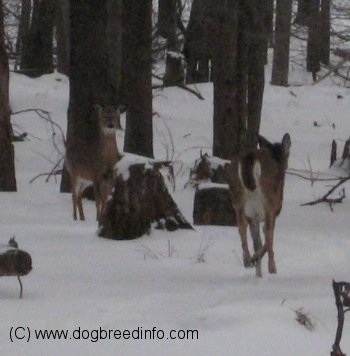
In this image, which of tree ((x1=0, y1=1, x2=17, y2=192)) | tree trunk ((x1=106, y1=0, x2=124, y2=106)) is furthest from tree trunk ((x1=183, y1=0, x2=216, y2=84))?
tree ((x1=0, y1=1, x2=17, y2=192))

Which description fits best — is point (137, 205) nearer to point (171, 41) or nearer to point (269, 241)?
point (269, 241)

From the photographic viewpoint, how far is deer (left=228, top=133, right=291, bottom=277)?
343 inches

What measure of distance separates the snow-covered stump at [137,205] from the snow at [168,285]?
0.14 m

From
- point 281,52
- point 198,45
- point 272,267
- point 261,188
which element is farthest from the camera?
point 281,52

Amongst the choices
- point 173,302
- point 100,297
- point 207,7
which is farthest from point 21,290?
point 207,7

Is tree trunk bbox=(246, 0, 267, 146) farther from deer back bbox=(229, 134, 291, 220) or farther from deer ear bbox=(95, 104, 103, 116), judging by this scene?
deer back bbox=(229, 134, 291, 220)

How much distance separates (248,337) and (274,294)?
5.48 ft

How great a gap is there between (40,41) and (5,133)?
38.1ft

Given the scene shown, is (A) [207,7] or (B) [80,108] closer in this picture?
(B) [80,108]

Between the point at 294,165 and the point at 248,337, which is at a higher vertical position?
the point at 248,337

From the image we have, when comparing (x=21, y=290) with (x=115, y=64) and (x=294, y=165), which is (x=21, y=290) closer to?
(x=294, y=165)

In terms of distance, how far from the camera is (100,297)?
7203mm

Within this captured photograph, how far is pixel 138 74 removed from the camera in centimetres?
1609

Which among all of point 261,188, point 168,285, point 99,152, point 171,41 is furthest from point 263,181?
point 171,41
